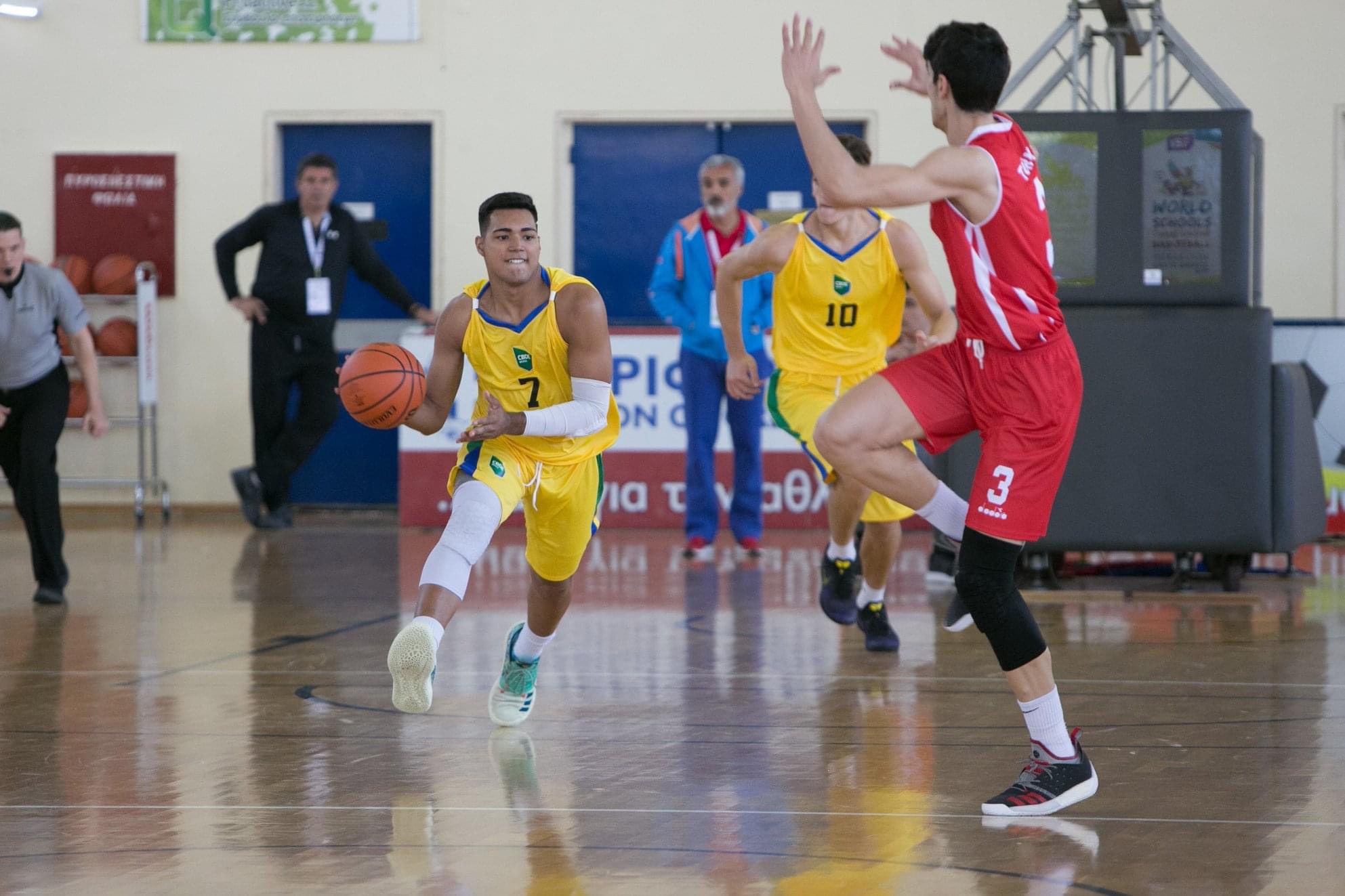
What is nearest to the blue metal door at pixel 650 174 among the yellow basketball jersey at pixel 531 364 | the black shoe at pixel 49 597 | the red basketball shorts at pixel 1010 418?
the black shoe at pixel 49 597

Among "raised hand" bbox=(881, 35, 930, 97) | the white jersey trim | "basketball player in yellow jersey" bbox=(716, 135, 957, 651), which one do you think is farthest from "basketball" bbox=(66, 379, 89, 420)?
the white jersey trim

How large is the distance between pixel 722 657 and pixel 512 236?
88.0 inches

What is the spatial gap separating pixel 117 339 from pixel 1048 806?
1062cm

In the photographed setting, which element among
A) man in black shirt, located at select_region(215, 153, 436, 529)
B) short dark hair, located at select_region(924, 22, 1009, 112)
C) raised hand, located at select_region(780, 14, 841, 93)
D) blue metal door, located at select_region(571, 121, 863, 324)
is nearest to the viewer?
raised hand, located at select_region(780, 14, 841, 93)

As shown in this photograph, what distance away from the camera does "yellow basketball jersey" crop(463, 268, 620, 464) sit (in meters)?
5.00

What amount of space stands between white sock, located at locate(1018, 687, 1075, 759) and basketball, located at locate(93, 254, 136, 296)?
34.2 feet

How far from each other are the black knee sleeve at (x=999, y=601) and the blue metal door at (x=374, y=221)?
9834 millimetres

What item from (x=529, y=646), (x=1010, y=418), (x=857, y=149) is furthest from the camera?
(x=857, y=149)

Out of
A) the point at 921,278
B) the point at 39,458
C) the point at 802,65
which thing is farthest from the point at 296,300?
the point at 802,65

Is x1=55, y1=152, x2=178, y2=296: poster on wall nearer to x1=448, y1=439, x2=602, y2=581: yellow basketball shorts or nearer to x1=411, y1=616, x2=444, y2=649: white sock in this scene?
x1=448, y1=439, x2=602, y2=581: yellow basketball shorts

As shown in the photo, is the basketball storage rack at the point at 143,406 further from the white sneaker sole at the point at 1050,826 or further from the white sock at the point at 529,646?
the white sneaker sole at the point at 1050,826

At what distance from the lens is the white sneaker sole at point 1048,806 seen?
395 centimetres

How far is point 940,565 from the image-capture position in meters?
8.84

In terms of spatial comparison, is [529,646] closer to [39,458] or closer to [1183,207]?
[39,458]
